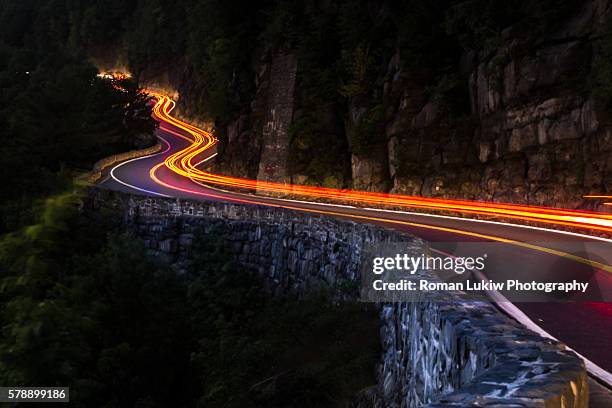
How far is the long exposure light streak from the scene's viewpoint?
22.6 m

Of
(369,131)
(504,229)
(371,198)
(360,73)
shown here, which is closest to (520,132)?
(371,198)

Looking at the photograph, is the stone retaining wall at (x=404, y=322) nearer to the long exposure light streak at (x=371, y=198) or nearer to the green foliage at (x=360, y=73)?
the long exposure light streak at (x=371, y=198)

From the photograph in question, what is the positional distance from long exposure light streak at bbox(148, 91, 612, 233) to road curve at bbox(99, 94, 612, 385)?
40 millimetres

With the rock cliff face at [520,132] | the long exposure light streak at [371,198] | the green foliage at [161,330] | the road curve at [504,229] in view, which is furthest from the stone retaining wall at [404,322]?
the rock cliff face at [520,132]

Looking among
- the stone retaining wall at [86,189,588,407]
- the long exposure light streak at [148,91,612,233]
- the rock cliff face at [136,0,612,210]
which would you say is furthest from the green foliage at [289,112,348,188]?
the stone retaining wall at [86,189,588,407]

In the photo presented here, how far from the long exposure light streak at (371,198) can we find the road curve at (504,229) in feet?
0.13

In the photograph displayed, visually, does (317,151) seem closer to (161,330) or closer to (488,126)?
(488,126)

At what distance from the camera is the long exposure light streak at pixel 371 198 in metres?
22.6

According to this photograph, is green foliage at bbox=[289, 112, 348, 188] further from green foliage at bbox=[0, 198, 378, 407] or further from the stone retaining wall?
green foliage at bbox=[0, 198, 378, 407]

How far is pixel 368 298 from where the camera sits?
1451 cm

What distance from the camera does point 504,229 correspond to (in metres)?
21.7

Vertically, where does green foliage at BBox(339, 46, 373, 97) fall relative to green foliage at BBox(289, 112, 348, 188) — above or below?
above

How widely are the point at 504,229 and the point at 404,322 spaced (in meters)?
12.8

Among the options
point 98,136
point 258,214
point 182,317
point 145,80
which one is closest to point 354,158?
point 258,214
